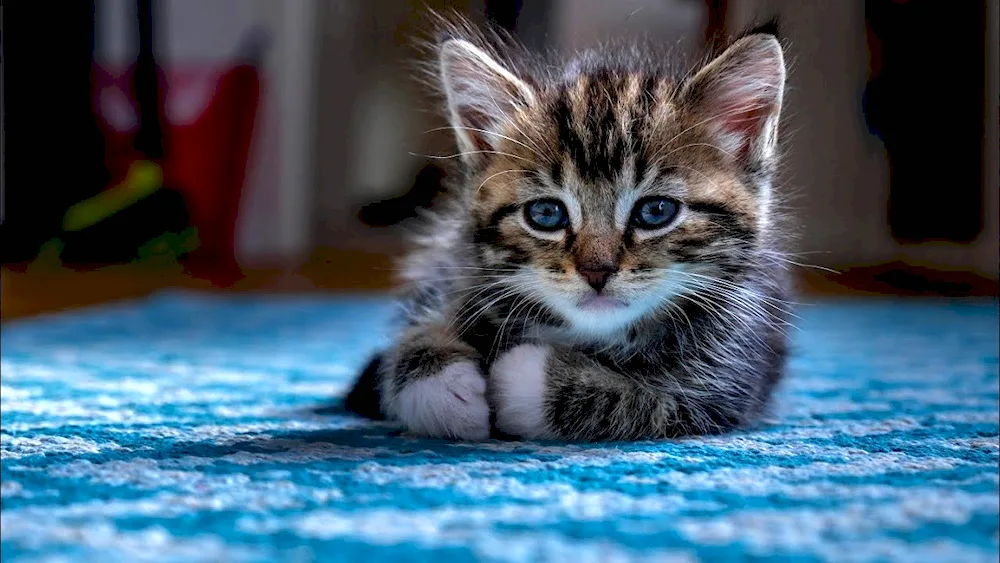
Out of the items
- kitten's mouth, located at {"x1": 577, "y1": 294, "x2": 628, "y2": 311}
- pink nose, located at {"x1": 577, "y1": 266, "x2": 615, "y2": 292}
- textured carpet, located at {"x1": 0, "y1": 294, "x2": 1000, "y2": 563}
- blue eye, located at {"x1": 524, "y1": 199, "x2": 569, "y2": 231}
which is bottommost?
textured carpet, located at {"x1": 0, "y1": 294, "x2": 1000, "y2": 563}

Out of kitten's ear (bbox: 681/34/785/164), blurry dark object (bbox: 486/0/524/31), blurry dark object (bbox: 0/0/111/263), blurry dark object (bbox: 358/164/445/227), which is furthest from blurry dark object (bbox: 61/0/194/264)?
kitten's ear (bbox: 681/34/785/164)

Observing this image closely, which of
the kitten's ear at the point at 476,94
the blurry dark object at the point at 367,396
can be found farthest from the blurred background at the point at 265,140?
the blurry dark object at the point at 367,396

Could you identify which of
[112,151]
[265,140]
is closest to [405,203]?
[265,140]

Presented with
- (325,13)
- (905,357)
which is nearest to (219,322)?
(905,357)

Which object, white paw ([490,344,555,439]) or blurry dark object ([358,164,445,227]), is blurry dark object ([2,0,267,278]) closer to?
blurry dark object ([358,164,445,227])

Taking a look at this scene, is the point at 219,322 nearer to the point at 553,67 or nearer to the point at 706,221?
the point at 553,67

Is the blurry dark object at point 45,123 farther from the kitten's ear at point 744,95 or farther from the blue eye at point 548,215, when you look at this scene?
the kitten's ear at point 744,95

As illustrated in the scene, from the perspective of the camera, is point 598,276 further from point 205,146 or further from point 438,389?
point 205,146
